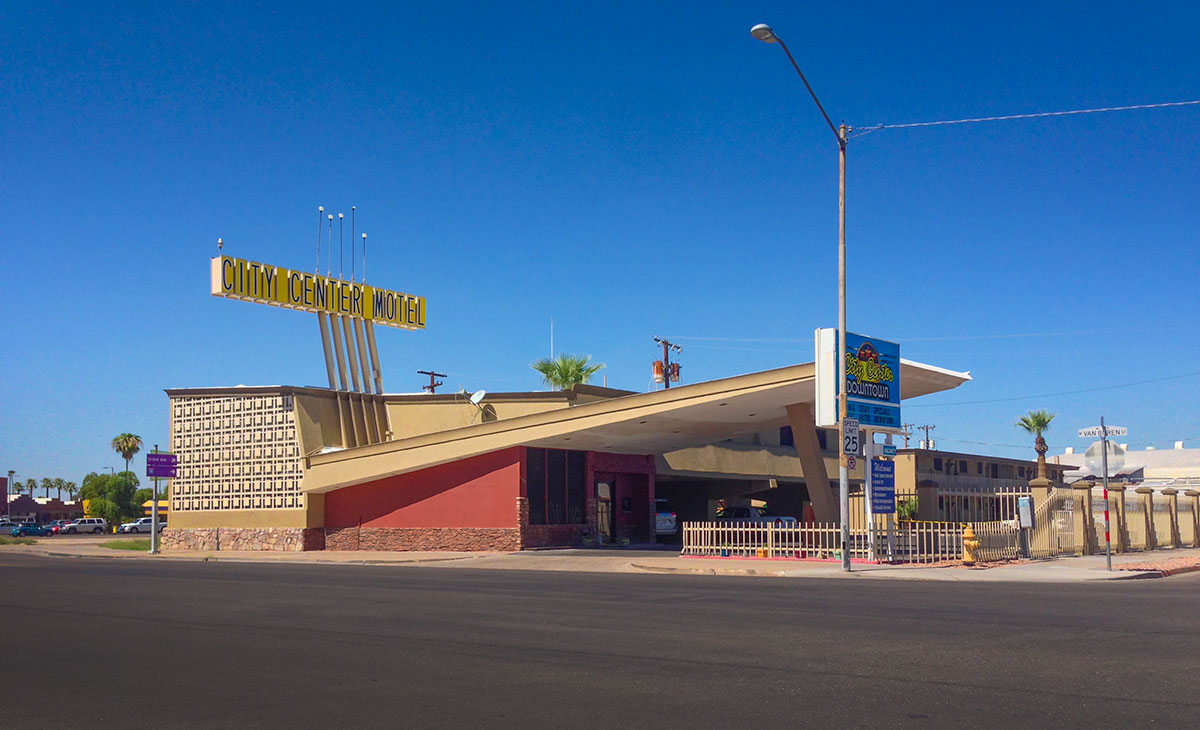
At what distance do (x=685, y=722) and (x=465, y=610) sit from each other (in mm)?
8930

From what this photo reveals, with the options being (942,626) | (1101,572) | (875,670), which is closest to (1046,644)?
(942,626)

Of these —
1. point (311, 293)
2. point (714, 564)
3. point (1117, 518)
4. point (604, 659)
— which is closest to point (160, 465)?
point (311, 293)

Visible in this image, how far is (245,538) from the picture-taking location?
4128 centimetres

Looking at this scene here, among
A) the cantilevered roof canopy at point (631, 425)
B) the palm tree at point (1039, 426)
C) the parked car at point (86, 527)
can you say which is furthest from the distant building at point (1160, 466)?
the parked car at point (86, 527)

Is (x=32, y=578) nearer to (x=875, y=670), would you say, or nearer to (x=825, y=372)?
(x=825, y=372)

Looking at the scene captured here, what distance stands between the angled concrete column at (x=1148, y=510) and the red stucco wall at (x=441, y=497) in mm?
20883

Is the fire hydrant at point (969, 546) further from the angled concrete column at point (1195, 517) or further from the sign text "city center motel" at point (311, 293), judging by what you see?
the sign text "city center motel" at point (311, 293)

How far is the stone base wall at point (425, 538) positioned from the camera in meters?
36.9

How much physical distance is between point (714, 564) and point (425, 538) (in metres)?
14.0

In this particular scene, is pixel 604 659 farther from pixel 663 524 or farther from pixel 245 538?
pixel 663 524

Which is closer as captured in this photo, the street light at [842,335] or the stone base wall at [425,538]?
the street light at [842,335]

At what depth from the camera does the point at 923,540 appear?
29.1 m

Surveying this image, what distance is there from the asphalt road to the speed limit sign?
20.5 feet

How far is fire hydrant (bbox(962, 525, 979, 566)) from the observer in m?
27.4
